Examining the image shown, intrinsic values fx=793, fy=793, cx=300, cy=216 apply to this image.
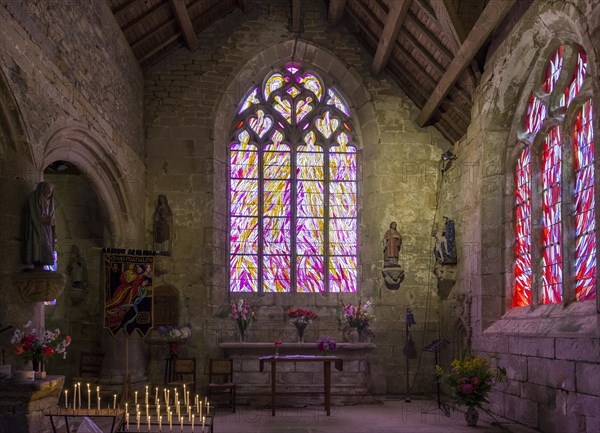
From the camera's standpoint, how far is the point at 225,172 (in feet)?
40.0

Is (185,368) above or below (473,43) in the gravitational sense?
below

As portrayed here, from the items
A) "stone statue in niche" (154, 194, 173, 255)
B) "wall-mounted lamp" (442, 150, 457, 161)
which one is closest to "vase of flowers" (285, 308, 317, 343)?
"stone statue in niche" (154, 194, 173, 255)

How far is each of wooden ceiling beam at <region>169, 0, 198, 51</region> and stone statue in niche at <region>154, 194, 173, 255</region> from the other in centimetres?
229

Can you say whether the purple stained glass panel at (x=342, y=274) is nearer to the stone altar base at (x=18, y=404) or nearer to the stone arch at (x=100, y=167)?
the stone arch at (x=100, y=167)

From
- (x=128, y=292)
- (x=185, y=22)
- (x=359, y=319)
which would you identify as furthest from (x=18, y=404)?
(x=185, y=22)

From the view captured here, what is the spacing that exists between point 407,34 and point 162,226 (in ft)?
14.3

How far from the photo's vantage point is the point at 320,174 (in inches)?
494

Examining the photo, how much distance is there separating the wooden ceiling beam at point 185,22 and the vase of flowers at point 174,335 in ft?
13.6

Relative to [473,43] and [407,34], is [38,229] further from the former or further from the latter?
[407,34]

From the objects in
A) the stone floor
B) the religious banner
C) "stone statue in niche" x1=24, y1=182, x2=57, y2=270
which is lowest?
the stone floor

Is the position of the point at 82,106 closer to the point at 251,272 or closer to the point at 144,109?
the point at 144,109

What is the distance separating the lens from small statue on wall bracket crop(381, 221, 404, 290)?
457 inches

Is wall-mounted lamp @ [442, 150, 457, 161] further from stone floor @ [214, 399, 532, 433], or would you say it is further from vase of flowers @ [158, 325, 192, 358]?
vase of flowers @ [158, 325, 192, 358]

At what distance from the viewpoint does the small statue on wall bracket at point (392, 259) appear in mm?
11617
